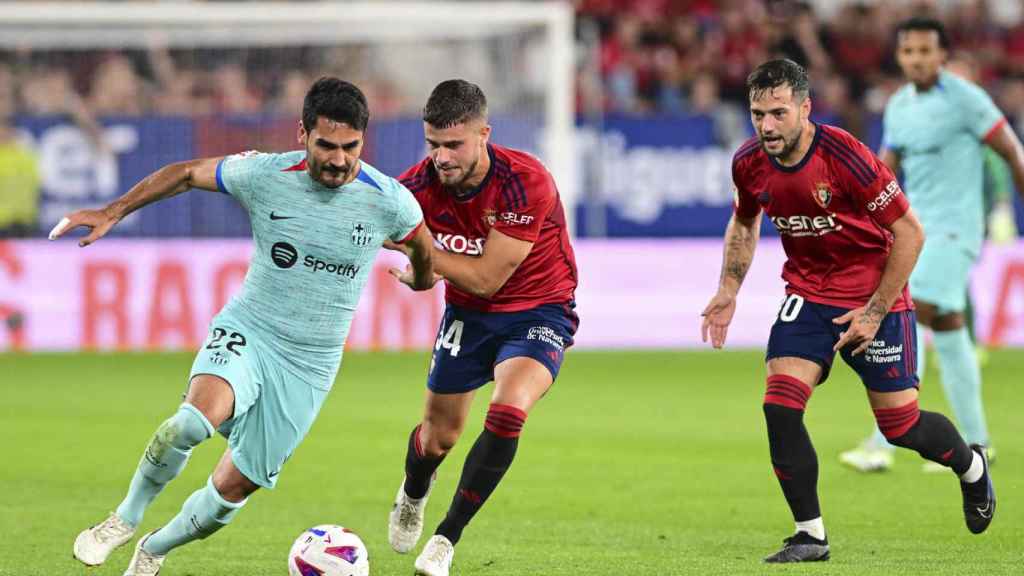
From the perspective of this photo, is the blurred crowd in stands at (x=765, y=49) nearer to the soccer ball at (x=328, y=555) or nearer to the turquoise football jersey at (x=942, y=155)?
the turquoise football jersey at (x=942, y=155)

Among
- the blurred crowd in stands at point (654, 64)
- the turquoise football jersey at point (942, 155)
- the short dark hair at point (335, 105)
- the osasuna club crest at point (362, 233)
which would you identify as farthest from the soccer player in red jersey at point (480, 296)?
the blurred crowd in stands at point (654, 64)

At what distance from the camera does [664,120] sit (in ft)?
69.8

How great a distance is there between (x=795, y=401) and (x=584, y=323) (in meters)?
11.1

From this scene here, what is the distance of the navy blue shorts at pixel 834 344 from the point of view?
25.1ft

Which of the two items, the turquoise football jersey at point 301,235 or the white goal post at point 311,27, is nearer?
the turquoise football jersey at point 301,235

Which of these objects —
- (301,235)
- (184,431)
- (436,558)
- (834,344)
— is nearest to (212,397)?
(184,431)

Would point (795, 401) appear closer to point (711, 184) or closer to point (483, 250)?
point (483, 250)

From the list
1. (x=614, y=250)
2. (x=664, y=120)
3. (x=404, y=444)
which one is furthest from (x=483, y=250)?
(x=664, y=120)

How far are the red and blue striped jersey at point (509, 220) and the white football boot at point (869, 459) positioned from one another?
313cm

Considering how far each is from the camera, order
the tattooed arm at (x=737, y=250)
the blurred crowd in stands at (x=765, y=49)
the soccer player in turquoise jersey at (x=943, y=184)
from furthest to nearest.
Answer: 1. the blurred crowd in stands at (x=765, y=49)
2. the soccer player in turquoise jersey at (x=943, y=184)
3. the tattooed arm at (x=737, y=250)

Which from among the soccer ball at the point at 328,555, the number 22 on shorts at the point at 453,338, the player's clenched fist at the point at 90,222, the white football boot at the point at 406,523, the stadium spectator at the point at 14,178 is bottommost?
the stadium spectator at the point at 14,178

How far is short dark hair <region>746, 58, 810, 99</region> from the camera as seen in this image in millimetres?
7352

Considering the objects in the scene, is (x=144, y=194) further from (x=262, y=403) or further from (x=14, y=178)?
(x=14, y=178)

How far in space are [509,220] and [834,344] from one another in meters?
1.54
